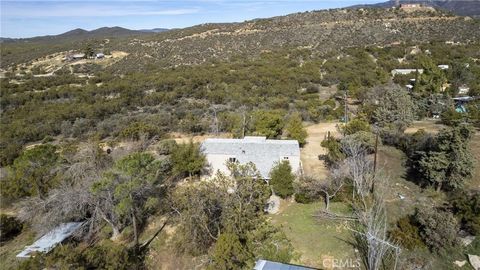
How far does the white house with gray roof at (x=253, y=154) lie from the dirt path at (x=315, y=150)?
1.97 metres

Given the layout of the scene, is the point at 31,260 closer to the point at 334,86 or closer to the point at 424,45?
the point at 334,86

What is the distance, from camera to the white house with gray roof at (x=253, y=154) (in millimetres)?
22453

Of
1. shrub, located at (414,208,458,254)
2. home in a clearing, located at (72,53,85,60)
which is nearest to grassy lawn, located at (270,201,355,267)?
shrub, located at (414,208,458,254)

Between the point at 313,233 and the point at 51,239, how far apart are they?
12499 mm

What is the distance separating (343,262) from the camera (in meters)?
15.2

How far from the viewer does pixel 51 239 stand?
17469 millimetres

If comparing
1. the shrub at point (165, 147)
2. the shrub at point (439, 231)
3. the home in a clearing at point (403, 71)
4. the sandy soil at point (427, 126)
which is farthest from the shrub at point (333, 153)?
the home in a clearing at point (403, 71)

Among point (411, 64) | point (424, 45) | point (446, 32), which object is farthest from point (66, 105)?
point (446, 32)

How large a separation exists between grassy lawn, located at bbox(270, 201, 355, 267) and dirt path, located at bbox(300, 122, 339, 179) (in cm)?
379

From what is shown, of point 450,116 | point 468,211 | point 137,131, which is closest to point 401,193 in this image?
point 468,211

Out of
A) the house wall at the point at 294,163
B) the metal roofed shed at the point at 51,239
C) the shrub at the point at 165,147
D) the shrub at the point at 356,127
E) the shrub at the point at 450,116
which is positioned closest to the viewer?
the metal roofed shed at the point at 51,239
